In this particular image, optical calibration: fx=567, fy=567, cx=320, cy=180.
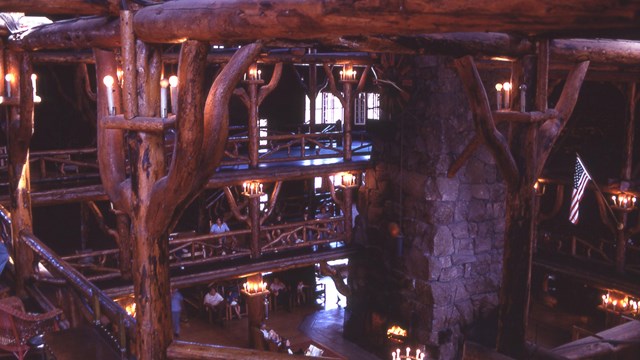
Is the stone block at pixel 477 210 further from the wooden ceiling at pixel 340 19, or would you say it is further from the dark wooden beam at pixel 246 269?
the wooden ceiling at pixel 340 19

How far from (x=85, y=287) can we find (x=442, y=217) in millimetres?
9018

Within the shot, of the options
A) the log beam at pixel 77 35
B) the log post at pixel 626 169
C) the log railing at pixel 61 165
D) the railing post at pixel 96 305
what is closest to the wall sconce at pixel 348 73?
the log railing at pixel 61 165

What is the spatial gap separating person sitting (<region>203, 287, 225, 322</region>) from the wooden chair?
429 inches

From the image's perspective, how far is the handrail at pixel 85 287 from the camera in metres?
5.36

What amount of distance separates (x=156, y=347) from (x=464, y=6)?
12.1ft

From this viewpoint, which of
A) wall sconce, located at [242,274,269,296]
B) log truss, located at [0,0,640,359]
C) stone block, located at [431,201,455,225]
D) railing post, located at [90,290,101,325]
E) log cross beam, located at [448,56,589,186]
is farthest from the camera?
wall sconce, located at [242,274,269,296]

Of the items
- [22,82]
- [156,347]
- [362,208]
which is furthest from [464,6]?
[362,208]

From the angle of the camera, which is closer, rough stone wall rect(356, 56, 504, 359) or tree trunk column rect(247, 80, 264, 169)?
rough stone wall rect(356, 56, 504, 359)

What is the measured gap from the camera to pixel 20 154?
28.6 feet

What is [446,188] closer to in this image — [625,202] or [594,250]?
[625,202]

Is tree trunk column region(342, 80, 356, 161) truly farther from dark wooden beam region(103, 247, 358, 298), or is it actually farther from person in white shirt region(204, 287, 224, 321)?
person in white shirt region(204, 287, 224, 321)

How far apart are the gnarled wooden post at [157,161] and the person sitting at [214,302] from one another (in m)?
13.0

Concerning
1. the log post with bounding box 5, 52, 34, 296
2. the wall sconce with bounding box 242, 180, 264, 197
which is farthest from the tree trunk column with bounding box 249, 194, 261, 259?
the log post with bounding box 5, 52, 34, 296

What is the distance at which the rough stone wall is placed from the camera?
43.2 feet
